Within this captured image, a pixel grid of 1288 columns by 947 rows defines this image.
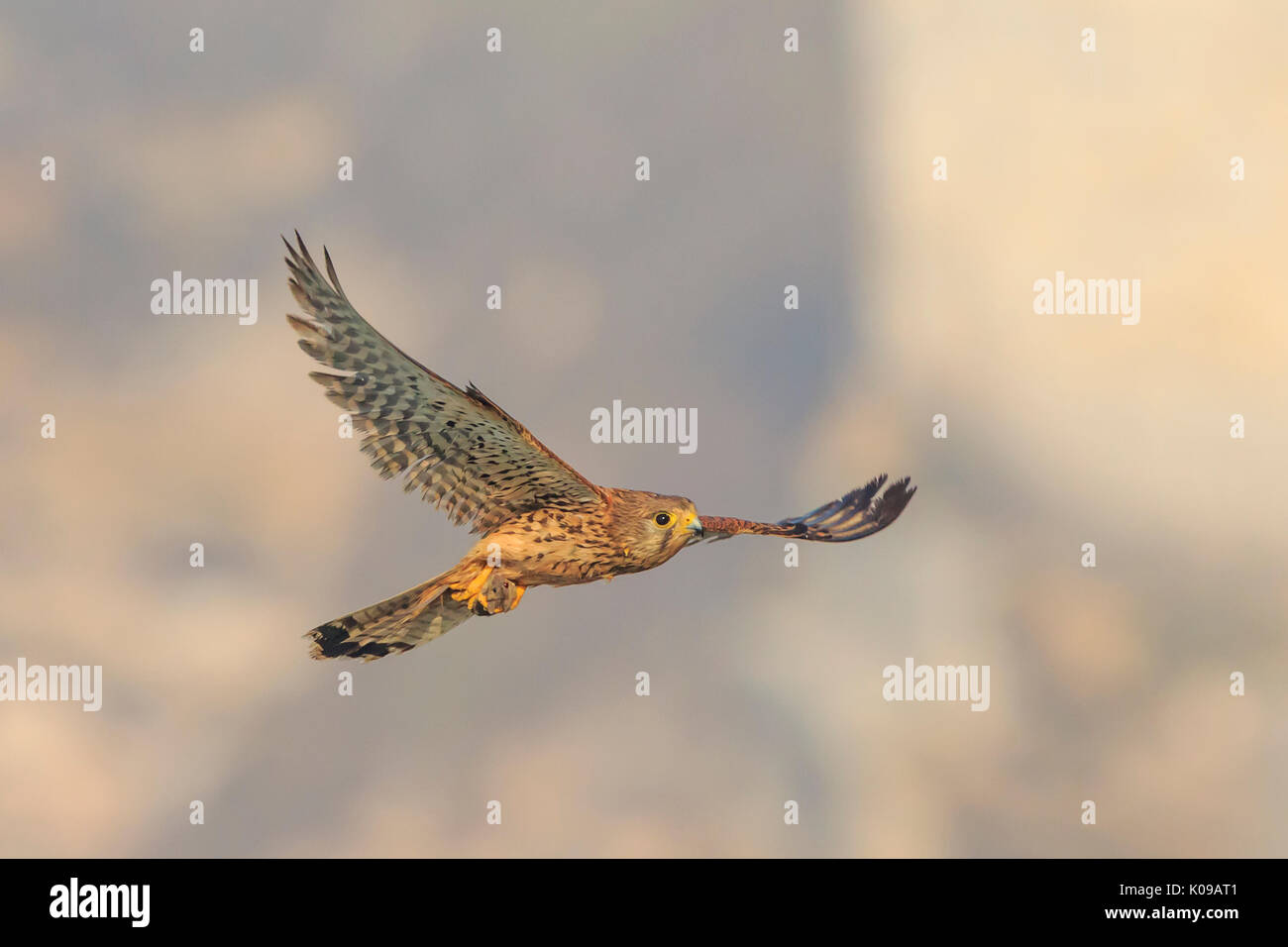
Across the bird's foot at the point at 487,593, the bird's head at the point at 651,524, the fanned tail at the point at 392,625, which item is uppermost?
the bird's head at the point at 651,524

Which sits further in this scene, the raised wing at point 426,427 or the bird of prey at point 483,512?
the bird of prey at point 483,512

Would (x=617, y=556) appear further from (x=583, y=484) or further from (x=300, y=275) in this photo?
(x=300, y=275)

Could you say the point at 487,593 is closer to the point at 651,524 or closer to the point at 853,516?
the point at 651,524

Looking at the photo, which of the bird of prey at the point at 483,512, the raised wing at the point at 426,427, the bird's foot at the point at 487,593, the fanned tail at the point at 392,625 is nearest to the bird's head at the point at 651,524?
the bird of prey at the point at 483,512

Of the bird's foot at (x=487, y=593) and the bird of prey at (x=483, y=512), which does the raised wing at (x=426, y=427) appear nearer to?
the bird of prey at (x=483, y=512)

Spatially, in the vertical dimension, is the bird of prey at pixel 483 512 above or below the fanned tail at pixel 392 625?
above

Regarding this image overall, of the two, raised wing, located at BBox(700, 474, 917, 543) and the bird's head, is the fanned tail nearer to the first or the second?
the bird's head
